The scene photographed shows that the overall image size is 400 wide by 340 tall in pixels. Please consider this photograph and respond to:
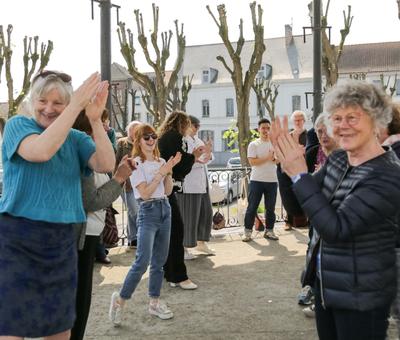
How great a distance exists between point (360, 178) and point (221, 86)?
52.0 metres

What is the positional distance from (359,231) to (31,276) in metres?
1.54

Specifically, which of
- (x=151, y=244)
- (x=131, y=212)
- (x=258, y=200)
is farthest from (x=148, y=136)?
(x=258, y=200)

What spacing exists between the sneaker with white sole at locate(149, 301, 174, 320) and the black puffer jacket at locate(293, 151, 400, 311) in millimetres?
2437

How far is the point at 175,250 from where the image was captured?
525 cm

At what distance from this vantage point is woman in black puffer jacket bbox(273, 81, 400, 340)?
82.7 inches

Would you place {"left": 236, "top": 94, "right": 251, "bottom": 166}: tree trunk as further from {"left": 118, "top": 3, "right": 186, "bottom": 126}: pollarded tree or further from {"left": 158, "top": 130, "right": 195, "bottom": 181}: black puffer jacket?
{"left": 158, "top": 130, "right": 195, "bottom": 181}: black puffer jacket

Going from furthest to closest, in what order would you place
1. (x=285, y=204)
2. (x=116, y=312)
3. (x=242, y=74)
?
(x=242, y=74), (x=116, y=312), (x=285, y=204)

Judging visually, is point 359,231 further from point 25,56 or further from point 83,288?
point 25,56

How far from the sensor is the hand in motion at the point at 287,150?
7.34 ft

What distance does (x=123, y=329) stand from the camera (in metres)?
4.20

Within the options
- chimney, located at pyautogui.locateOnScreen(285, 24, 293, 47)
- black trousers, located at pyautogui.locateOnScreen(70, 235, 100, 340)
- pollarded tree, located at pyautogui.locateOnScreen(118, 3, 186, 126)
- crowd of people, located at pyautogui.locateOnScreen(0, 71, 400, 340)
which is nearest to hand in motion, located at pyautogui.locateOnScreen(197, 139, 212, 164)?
black trousers, located at pyautogui.locateOnScreen(70, 235, 100, 340)

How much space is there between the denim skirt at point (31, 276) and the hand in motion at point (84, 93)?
2.03ft

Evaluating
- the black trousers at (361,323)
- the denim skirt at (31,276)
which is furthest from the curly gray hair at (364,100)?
the denim skirt at (31,276)

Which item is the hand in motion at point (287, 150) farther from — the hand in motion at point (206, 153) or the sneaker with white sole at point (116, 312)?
the hand in motion at point (206, 153)
